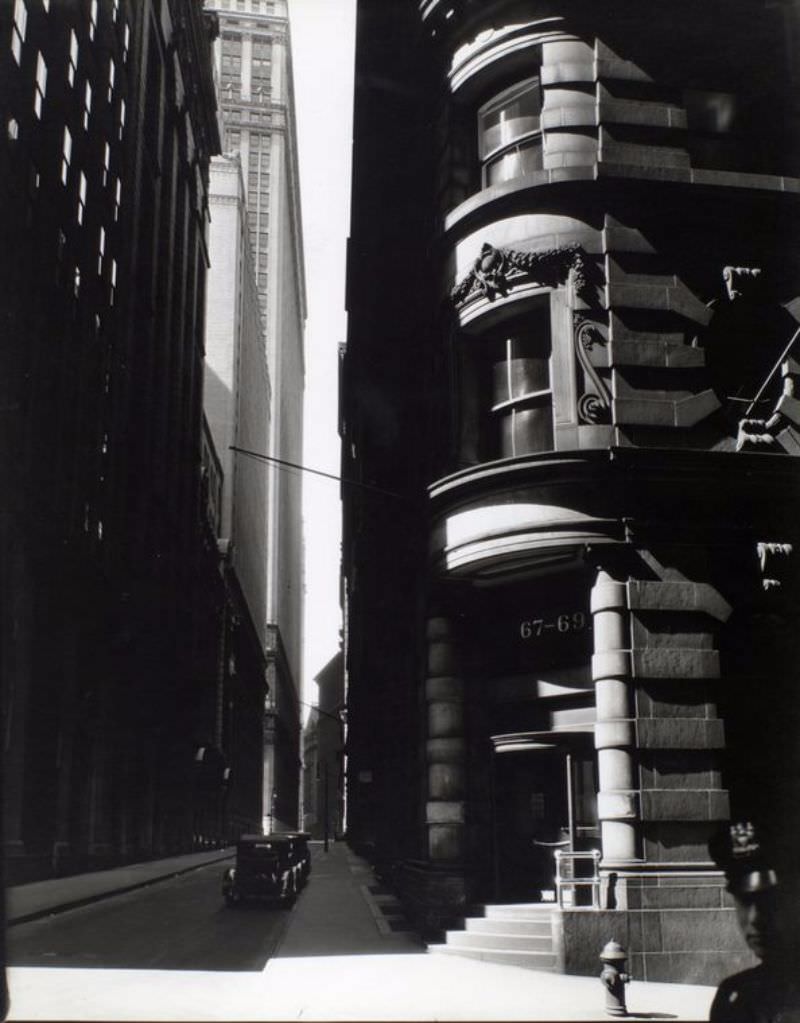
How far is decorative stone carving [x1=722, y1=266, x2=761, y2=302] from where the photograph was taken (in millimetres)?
17953

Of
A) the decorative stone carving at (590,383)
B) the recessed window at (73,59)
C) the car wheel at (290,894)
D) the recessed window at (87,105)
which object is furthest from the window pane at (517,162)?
the recessed window at (87,105)

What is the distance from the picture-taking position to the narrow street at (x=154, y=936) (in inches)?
679

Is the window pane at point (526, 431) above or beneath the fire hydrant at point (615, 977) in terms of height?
above

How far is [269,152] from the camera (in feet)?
560

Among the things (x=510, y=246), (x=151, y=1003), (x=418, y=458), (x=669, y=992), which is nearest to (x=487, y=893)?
(x=669, y=992)

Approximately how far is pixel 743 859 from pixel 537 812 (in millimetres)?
11708

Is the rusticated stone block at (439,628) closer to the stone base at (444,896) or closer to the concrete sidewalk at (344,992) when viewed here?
the stone base at (444,896)

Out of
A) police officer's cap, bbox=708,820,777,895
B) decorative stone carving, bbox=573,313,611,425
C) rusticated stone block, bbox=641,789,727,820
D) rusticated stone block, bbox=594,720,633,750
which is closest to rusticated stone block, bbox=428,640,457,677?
rusticated stone block, bbox=594,720,633,750

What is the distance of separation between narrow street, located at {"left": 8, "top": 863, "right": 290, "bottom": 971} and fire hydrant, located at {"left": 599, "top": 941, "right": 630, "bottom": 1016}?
238 inches

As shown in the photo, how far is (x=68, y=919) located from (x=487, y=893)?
11.1m

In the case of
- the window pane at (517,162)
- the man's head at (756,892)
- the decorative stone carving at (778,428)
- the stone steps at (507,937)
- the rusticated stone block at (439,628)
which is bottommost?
the stone steps at (507,937)

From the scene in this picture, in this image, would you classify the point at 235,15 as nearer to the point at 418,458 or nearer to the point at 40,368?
the point at 40,368

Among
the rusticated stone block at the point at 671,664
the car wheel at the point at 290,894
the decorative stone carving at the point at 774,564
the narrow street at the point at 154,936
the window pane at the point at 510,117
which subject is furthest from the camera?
the car wheel at the point at 290,894

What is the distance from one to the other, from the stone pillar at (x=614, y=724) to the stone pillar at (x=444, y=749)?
2.82 m
